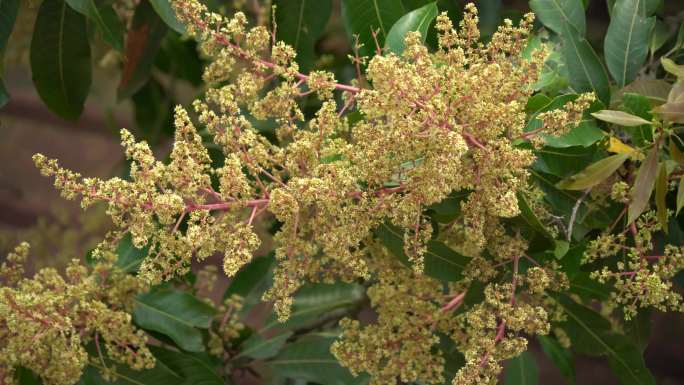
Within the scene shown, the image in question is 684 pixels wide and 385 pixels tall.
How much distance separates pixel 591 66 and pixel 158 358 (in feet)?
2.96

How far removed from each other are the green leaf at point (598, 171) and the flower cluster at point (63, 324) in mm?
744

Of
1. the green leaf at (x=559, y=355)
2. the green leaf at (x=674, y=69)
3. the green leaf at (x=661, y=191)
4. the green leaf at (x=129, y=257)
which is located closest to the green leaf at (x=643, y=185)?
the green leaf at (x=661, y=191)

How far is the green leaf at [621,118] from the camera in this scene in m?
1.33

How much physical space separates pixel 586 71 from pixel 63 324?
88 centimetres

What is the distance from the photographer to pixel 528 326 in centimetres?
138

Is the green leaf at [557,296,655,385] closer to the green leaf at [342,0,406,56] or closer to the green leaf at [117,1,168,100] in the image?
the green leaf at [342,0,406,56]

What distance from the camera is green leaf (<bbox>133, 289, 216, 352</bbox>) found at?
1.79 meters

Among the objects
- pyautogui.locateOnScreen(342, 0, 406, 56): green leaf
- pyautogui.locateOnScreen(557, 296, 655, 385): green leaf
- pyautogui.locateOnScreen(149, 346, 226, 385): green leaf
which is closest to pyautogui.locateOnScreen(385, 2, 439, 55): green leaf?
pyautogui.locateOnScreen(342, 0, 406, 56): green leaf

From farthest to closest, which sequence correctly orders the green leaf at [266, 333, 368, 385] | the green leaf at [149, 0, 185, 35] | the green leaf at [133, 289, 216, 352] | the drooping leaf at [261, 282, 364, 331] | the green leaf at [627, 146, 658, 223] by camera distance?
the drooping leaf at [261, 282, 364, 331]
the green leaf at [266, 333, 368, 385]
the green leaf at [133, 289, 216, 352]
the green leaf at [149, 0, 185, 35]
the green leaf at [627, 146, 658, 223]

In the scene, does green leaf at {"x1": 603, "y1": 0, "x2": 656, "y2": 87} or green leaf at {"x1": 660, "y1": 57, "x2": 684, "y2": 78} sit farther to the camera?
green leaf at {"x1": 603, "y1": 0, "x2": 656, "y2": 87}

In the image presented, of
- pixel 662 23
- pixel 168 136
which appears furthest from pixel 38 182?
pixel 662 23

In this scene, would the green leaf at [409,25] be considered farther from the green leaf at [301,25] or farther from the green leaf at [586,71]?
the green leaf at [301,25]

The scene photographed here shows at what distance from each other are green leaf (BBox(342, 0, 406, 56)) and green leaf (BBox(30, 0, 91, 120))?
631mm

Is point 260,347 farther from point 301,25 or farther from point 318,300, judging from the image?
point 301,25
